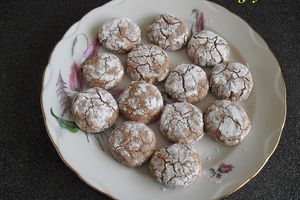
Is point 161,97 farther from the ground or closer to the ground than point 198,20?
closer to the ground

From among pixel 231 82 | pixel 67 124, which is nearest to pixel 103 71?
pixel 67 124

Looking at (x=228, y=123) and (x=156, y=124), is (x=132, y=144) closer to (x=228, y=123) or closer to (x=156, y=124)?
(x=156, y=124)

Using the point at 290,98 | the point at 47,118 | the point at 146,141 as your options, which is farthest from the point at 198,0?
the point at 47,118

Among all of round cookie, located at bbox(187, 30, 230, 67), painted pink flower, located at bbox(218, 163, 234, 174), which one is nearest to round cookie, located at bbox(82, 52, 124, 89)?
round cookie, located at bbox(187, 30, 230, 67)

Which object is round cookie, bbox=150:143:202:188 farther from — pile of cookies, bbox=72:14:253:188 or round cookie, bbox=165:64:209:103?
round cookie, bbox=165:64:209:103

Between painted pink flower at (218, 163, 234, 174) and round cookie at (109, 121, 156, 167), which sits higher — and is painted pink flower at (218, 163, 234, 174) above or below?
below

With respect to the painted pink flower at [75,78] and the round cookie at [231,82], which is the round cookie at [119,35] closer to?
the painted pink flower at [75,78]

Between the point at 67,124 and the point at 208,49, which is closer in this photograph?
the point at 67,124
